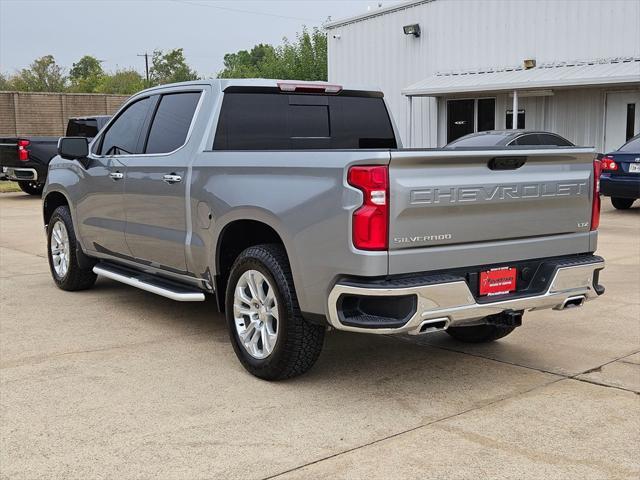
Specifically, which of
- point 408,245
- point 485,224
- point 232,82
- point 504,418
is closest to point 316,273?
point 408,245

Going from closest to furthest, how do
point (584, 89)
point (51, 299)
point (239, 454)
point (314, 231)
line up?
point (239, 454)
point (314, 231)
point (51, 299)
point (584, 89)

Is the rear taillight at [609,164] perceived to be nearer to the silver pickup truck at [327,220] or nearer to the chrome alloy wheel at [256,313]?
the silver pickup truck at [327,220]

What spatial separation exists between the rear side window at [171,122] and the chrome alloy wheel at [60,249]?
74.9 inches

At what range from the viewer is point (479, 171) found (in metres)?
4.48

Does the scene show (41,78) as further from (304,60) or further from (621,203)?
(621,203)

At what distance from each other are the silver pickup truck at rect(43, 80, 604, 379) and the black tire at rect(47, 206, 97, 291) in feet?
3.26

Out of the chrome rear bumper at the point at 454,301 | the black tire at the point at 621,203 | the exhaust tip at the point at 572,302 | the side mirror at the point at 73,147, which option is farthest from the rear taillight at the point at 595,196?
the black tire at the point at 621,203

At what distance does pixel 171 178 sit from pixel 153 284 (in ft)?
2.90

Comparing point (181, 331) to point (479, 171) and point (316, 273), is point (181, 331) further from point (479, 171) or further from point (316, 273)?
point (479, 171)

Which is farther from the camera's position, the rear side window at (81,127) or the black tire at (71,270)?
the rear side window at (81,127)

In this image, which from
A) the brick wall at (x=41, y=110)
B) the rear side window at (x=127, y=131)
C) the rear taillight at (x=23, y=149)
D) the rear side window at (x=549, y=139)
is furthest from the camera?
the brick wall at (x=41, y=110)

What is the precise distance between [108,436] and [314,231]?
61.0 inches

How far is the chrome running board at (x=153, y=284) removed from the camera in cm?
565

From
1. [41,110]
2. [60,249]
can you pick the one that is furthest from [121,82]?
[60,249]
